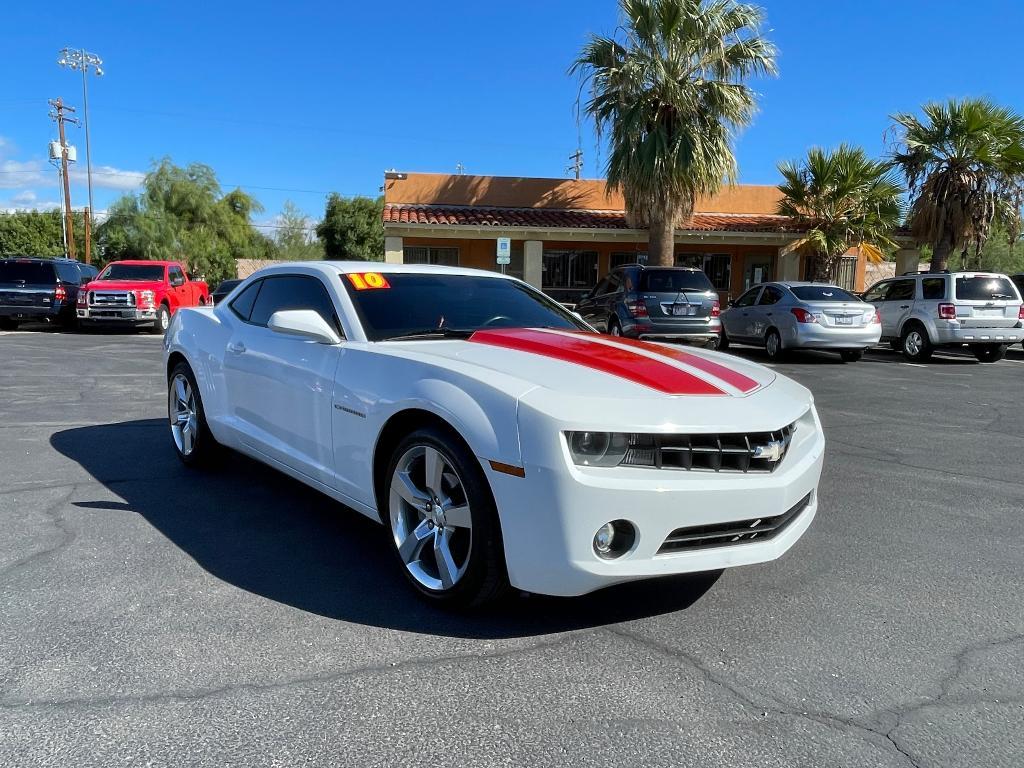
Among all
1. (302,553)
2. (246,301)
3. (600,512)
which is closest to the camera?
(600,512)

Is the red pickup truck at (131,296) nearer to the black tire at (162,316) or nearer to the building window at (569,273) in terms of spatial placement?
the black tire at (162,316)

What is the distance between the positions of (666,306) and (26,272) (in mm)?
15198

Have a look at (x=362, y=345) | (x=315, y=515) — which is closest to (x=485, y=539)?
(x=362, y=345)

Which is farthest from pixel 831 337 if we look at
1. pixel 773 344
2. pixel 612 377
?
pixel 612 377

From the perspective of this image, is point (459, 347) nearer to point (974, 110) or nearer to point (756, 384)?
point (756, 384)

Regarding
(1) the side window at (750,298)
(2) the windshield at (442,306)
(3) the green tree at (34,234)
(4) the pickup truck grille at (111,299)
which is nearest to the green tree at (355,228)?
(3) the green tree at (34,234)

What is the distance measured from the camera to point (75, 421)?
287 inches

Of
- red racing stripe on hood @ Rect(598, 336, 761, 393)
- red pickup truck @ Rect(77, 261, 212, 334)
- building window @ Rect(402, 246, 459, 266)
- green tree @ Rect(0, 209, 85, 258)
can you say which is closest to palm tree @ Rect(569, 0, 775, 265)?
building window @ Rect(402, 246, 459, 266)

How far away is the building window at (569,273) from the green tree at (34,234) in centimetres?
4031

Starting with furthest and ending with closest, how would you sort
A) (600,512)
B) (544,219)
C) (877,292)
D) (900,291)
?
(544,219)
(877,292)
(900,291)
(600,512)

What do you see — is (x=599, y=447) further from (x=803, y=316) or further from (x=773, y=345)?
(x=773, y=345)

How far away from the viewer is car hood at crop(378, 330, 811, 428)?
2887 millimetres

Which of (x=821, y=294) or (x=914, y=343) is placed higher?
(x=821, y=294)

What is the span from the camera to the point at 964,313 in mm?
13992
